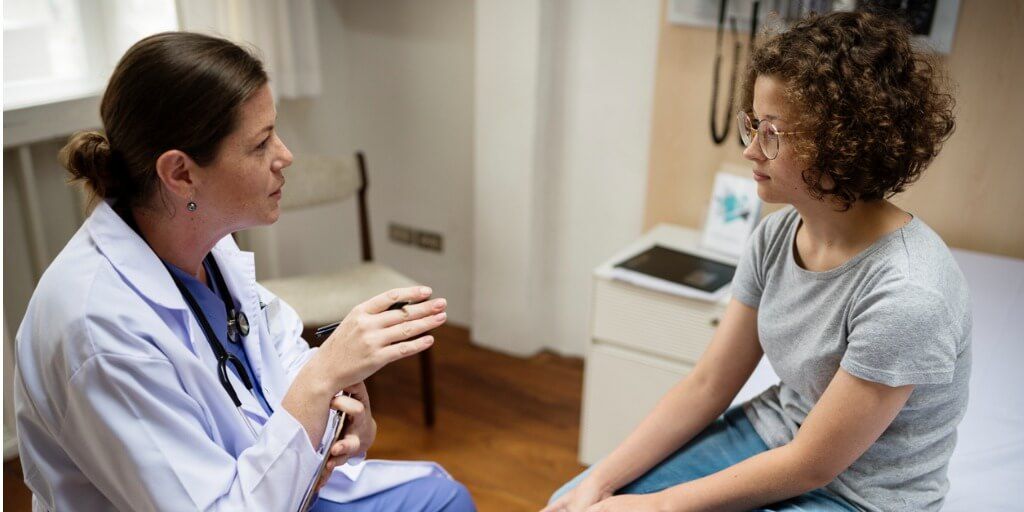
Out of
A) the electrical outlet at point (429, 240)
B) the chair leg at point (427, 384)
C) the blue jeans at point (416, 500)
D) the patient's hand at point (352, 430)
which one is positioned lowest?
the chair leg at point (427, 384)

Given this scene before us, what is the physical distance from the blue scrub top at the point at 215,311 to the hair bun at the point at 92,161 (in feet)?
0.49

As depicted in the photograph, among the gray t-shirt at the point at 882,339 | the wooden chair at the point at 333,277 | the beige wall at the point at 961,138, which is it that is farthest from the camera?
the wooden chair at the point at 333,277

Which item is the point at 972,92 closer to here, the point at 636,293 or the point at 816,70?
the point at 636,293

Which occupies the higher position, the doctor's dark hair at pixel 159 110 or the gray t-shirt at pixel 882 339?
the doctor's dark hair at pixel 159 110

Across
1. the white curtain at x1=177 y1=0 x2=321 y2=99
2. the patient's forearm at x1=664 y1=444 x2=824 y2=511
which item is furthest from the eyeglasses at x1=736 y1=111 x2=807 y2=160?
the white curtain at x1=177 y1=0 x2=321 y2=99

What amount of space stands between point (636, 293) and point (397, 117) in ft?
4.33

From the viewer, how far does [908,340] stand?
3.90 feet

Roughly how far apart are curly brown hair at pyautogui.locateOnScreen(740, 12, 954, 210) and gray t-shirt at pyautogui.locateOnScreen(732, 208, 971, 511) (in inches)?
4.1

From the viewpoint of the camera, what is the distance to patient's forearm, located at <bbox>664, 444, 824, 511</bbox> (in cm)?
131

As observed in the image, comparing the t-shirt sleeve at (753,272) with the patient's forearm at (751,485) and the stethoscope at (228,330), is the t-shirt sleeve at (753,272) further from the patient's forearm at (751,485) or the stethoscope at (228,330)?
the stethoscope at (228,330)

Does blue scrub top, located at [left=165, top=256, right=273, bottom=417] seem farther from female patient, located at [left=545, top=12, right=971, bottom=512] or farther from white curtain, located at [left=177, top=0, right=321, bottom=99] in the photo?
white curtain, located at [left=177, top=0, right=321, bottom=99]

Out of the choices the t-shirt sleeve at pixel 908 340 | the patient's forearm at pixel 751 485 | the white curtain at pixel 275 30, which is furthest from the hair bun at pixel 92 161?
the white curtain at pixel 275 30

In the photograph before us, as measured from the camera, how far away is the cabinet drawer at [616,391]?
2344 mm

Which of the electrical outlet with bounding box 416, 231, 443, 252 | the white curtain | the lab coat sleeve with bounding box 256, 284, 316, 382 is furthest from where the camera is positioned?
the electrical outlet with bounding box 416, 231, 443, 252
